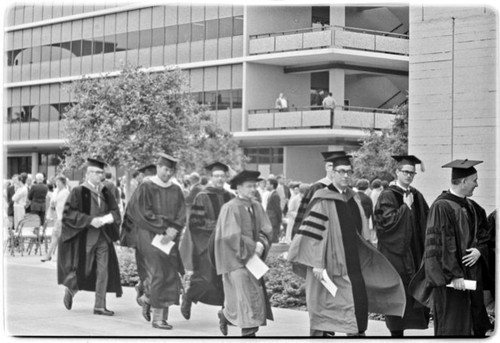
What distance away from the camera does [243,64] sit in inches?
523

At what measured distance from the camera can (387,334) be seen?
11602mm

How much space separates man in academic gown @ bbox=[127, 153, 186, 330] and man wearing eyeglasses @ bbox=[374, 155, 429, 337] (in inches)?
97.7

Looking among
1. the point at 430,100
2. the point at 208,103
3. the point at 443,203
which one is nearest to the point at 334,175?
the point at 443,203

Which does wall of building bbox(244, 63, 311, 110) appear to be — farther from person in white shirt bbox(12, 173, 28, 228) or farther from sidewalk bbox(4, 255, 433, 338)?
person in white shirt bbox(12, 173, 28, 228)

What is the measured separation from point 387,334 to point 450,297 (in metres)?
1.55

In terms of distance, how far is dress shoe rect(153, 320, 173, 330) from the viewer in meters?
11.9

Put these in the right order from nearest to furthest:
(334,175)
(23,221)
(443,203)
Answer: (443,203) < (334,175) < (23,221)

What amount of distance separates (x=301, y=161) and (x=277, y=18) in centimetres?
178

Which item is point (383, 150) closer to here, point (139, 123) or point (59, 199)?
point (139, 123)

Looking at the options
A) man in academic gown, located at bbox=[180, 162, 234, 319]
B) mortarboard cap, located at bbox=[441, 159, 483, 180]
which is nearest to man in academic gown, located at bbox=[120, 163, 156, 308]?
man in academic gown, located at bbox=[180, 162, 234, 319]

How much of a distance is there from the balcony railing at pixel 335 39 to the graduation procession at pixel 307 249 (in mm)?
1465

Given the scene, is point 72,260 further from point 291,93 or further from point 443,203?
point 443,203

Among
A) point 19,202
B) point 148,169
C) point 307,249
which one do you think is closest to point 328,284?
point 307,249

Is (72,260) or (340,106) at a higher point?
(340,106)
